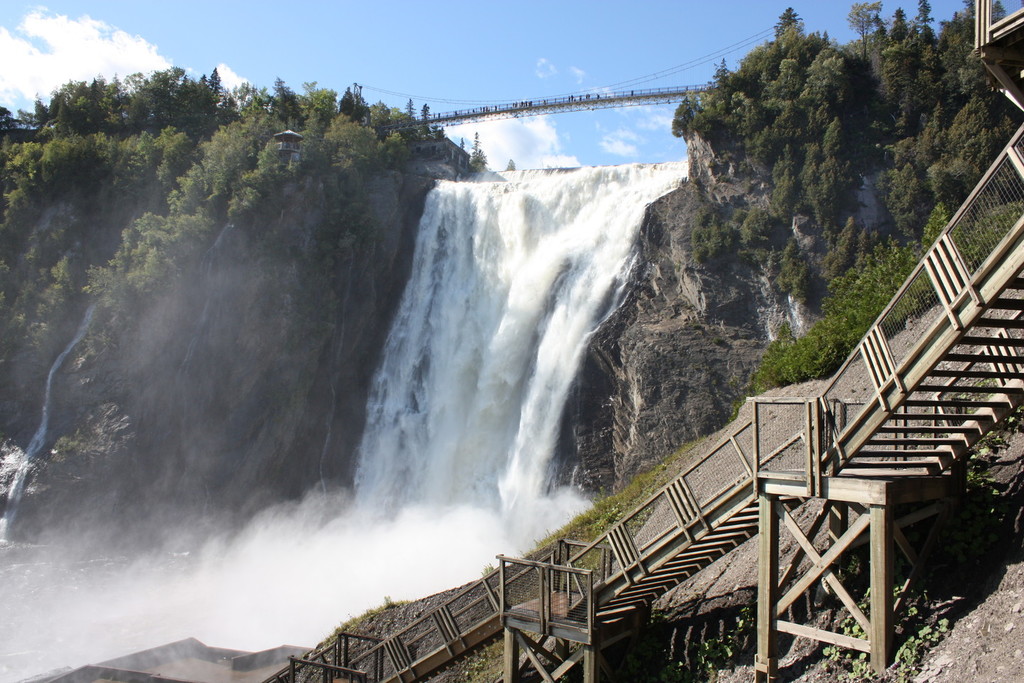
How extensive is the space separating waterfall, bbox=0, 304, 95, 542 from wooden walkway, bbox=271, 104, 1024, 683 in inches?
1310

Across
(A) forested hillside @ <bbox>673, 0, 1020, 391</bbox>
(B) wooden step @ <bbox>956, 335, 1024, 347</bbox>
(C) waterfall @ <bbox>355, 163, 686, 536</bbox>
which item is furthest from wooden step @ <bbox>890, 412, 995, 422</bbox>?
(C) waterfall @ <bbox>355, 163, 686, 536</bbox>

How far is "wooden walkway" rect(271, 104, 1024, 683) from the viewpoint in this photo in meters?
9.84

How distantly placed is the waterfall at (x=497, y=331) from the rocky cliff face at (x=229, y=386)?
1.82 meters

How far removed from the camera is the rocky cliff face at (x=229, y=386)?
131 feet

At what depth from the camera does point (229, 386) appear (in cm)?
4144

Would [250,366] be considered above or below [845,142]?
below

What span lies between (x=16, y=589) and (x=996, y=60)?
125 ft

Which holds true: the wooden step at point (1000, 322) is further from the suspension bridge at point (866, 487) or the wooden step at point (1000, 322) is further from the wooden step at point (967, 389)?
the wooden step at point (967, 389)

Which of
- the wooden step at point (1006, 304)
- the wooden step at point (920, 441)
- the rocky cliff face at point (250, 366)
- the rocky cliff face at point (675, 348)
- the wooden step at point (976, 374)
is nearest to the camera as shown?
the wooden step at point (1006, 304)

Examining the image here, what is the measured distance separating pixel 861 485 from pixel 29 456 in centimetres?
4135

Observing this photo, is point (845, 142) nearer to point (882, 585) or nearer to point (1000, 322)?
point (1000, 322)

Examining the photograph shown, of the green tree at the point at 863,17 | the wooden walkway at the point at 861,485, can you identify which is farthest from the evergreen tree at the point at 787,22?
the wooden walkway at the point at 861,485

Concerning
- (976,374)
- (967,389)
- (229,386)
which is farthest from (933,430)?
(229,386)

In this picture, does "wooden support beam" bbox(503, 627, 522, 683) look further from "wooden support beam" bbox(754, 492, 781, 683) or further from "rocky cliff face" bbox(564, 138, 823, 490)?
"rocky cliff face" bbox(564, 138, 823, 490)
